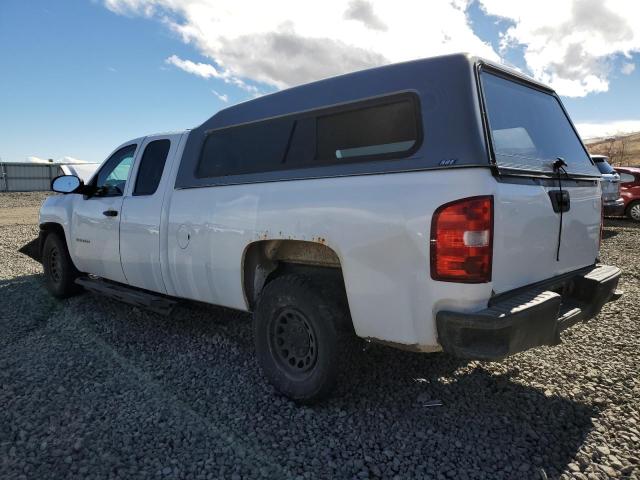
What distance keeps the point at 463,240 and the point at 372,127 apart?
95 cm

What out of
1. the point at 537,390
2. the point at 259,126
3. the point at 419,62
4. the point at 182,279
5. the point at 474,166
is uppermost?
the point at 419,62

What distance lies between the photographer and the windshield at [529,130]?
274 centimetres

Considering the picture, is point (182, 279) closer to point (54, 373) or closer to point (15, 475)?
point (54, 373)

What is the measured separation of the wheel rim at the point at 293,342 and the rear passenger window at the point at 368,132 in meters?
1.11

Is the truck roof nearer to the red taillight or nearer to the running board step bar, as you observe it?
the red taillight

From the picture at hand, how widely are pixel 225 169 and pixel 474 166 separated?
6.71ft

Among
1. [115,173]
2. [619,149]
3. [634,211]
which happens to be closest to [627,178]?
[634,211]

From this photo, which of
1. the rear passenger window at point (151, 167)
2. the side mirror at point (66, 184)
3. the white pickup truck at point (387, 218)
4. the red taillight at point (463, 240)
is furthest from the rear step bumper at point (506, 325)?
the side mirror at point (66, 184)

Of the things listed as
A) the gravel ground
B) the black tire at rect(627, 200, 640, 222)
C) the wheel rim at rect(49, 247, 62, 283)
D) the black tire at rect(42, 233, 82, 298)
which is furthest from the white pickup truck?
the black tire at rect(627, 200, 640, 222)

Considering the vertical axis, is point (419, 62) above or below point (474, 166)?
above

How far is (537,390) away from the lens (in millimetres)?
3359

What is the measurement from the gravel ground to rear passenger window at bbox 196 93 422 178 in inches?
52.9

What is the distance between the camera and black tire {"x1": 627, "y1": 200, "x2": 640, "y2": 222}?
12.6 m

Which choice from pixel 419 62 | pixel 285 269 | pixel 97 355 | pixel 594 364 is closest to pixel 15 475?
pixel 97 355
